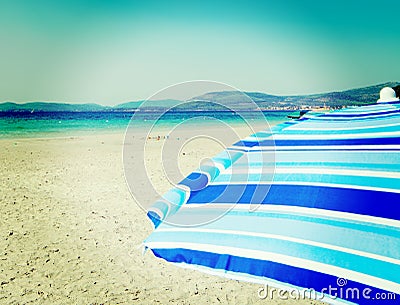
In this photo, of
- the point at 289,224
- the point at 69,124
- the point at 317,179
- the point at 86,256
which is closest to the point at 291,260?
the point at 289,224

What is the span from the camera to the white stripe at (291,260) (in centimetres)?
117

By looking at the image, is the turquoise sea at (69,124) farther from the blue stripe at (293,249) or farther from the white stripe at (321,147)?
the blue stripe at (293,249)

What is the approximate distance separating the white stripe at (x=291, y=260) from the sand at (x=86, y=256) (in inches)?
12.0

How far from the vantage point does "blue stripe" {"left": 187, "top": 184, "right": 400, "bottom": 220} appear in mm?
1366

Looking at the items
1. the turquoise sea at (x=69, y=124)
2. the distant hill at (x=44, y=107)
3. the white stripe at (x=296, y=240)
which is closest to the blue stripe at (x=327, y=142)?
the white stripe at (x=296, y=240)

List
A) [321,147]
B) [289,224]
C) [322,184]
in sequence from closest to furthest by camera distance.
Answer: [289,224] < [322,184] < [321,147]

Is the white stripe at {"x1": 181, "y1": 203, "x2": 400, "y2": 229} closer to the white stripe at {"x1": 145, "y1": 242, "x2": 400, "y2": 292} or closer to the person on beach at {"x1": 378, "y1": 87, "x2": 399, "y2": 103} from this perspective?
the white stripe at {"x1": 145, "y1": 242, "x2": 400, "y2": 292}

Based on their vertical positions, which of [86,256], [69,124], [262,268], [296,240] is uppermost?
[69,124]

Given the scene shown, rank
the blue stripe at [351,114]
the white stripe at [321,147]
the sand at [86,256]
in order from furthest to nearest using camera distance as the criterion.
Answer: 1. the sand at [86,256]
2. the blue stripe at [351,114]
3. the white stripe at [321,147]

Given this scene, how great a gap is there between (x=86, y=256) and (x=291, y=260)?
10.4 ft

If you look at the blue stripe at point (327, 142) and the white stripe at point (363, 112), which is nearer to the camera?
the blue stripe at point (327, 142)

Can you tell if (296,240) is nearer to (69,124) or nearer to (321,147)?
(321,147)

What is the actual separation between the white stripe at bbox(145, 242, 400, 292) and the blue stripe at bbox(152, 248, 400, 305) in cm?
1

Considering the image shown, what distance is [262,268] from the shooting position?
1.31 metres
